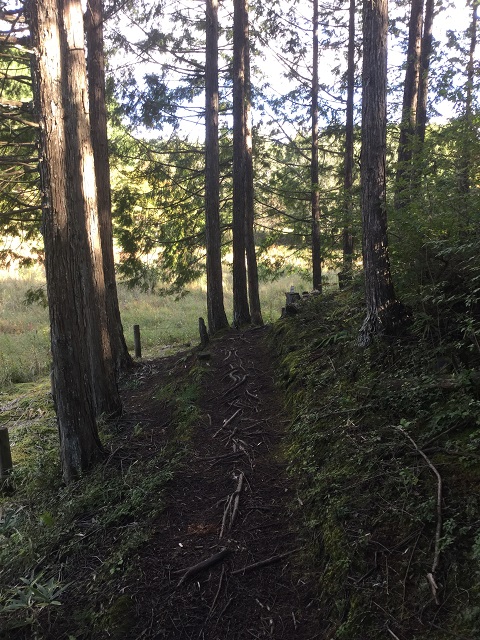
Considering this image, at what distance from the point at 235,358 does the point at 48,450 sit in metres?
4.04

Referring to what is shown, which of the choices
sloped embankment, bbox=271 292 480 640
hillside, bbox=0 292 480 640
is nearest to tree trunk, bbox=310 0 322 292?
hillside, bbox=0 292 480 640

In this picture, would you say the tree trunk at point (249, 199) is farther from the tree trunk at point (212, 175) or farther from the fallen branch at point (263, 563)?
the fallen branch at point (263, 563)

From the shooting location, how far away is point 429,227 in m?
5.76

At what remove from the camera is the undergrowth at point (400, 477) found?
2.83 meters

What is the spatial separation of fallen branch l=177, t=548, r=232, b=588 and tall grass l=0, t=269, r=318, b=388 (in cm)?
1067

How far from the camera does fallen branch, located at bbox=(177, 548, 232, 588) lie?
3.83 m

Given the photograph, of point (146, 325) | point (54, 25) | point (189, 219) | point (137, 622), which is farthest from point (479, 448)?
point (146, 325)

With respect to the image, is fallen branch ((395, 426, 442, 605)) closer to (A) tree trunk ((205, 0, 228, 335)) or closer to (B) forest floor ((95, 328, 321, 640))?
(B) forest floor ((95, 328, 321, 640))

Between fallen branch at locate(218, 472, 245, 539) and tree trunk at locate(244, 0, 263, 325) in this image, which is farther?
tree trunk at locate(244, 0, 263, 325)

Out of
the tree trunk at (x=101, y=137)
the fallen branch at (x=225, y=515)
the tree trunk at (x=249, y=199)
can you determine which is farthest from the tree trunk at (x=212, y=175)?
the fallen branch at (x=225, y=515)

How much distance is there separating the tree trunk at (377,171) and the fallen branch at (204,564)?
Result: 3.28 m

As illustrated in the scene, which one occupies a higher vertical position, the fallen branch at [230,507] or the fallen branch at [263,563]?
the fallen branch at [230,507]

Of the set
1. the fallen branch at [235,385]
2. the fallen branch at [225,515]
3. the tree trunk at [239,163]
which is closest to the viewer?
the fallen branch at [225,515]

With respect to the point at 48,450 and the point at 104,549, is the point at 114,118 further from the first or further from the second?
the point at 104,549
